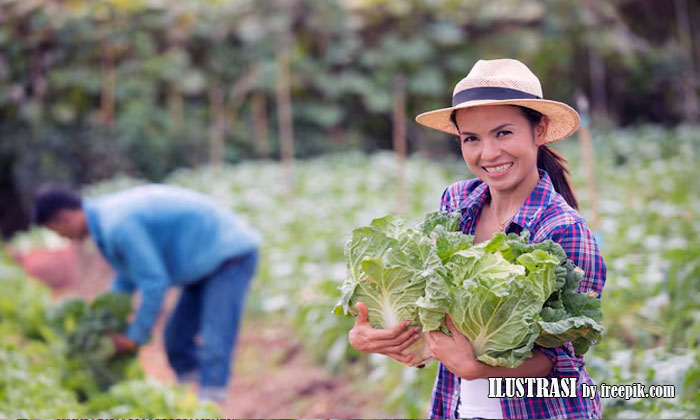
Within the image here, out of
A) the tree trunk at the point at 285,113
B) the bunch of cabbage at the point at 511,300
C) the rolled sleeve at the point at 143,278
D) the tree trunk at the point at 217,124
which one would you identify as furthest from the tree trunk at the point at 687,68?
the bunch of cabbage at the point at 511,300

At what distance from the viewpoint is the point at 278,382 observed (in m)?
5.15

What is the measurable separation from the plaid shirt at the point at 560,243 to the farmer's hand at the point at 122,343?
2.59 m

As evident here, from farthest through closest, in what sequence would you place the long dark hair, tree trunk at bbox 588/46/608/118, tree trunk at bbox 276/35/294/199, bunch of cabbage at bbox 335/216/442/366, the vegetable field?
tree trunk at bbox 588/46/608/118, tree trunk at bbox 276/35/294/199, the vegetable field, the long dark hair, bunch of cabbage at bbox 335/216/442/366

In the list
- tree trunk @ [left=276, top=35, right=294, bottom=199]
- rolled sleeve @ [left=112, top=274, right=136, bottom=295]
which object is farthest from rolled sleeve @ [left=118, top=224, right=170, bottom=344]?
tree trunk @ [left=276, top=35, right=294, bottom=199]

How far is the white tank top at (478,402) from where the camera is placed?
183 cm

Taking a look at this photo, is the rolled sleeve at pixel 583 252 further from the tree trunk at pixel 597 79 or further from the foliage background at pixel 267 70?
the tree trunk at pixel 597 79

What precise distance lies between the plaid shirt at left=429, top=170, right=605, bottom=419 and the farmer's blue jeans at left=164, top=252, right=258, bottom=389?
272cm

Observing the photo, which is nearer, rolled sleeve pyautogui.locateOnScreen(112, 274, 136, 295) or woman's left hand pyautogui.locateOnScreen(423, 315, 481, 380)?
woman's left hand pyautogui.locateOnScreen(423, 315, 481, 380)

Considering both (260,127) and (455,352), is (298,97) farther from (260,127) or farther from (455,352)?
(455,352)

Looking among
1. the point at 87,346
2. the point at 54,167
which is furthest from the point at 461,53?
the point at 87,346

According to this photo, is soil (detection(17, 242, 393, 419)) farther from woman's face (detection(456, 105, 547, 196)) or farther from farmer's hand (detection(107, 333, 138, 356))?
woman's face (detection(456, 105, 547, 196))

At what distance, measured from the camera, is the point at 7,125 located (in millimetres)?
13148

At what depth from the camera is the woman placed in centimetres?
169

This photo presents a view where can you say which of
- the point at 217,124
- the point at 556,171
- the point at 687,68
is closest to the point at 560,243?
the point at 556,171
